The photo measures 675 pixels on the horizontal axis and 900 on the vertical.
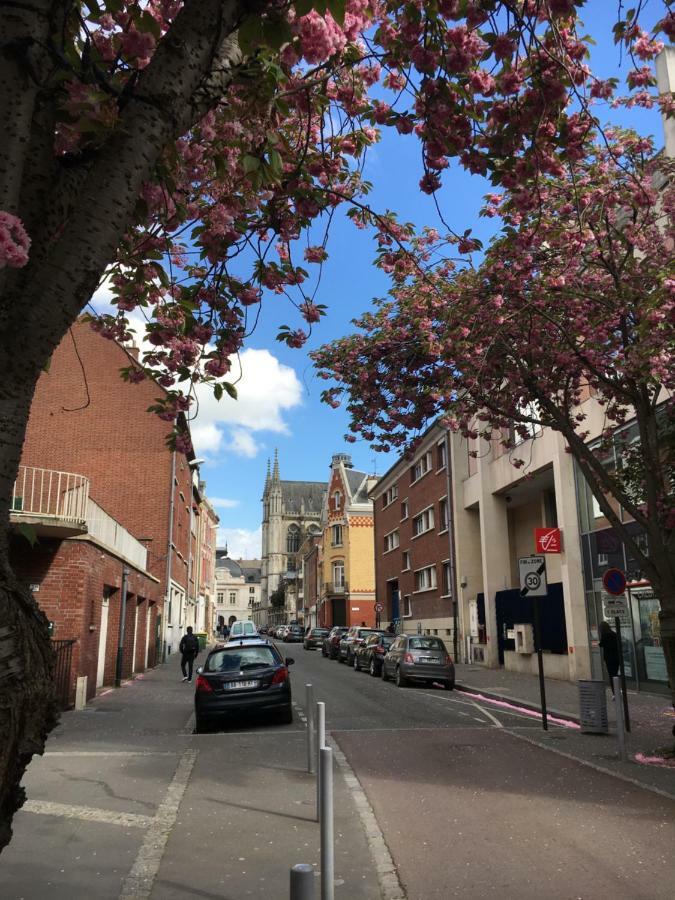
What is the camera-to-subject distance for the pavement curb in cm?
1334

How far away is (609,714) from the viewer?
12977 mm

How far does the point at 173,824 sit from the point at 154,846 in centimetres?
60

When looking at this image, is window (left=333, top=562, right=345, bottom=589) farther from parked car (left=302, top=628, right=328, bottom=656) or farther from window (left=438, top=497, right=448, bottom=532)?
window (left=438, top=497, right=448, bottom=532)

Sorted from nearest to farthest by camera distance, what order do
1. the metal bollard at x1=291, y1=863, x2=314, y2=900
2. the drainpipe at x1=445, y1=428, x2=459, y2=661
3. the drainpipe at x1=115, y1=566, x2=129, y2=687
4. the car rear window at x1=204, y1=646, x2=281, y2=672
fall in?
the metal bollard at x1=291, y1=863, x2=314, y2=900
the car rear window at x1=204, y1=646, x2=281, y2=672
the drainpipe at x1=115, y1=566, x2=129, y2=687
the drainpipe at x1=445, y1=428, x2=459, y2=661

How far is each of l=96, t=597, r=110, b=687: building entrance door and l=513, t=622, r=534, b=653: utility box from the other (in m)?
12.8

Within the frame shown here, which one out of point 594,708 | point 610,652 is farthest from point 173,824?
point 610,652

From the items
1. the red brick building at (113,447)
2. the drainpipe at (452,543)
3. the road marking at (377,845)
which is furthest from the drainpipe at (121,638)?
the drainpipe at (452,543)

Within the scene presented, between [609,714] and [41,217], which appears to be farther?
[609,714]

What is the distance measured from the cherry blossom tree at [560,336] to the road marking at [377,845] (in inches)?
166

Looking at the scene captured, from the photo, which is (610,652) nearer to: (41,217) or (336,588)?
(41,217)

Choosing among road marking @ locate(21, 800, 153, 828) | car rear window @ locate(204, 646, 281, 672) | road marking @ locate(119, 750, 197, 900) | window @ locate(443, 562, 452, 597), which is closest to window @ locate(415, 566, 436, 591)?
window @ locate(443, 562, 452, 597)

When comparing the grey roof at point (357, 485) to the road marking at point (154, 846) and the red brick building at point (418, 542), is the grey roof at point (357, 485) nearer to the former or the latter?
the red brick building at point (418, 542)

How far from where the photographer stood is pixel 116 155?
299 centimetres

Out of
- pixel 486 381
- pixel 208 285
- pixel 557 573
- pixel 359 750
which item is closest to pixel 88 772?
pixel 359 750
